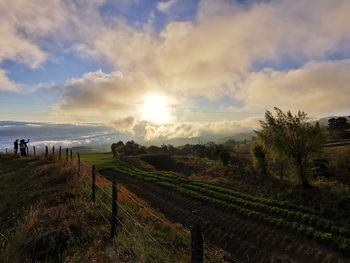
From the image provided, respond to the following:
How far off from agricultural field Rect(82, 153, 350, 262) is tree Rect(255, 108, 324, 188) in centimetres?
810

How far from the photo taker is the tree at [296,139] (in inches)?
1355

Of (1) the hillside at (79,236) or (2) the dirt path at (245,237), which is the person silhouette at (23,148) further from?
(1) the hillside at (79,236)

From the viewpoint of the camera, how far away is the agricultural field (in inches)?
664

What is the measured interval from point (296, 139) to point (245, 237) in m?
18.7

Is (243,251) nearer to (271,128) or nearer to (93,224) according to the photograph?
(93,224)

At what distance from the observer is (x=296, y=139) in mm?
34875

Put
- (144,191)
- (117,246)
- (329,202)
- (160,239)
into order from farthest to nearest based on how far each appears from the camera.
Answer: (144,191)
(329,202)
(160,239)
(117,246)

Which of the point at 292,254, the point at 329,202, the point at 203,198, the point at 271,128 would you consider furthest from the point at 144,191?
the point at 292,254

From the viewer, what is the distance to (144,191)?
35219mm

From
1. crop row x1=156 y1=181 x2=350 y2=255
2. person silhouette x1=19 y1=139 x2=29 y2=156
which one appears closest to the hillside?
crop row x1=156 y1=181 x2=350 y2=255

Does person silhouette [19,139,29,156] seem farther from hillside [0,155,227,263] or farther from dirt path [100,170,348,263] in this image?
hillside [0,155,227,263]

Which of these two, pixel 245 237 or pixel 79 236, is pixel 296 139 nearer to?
pixel 245 237

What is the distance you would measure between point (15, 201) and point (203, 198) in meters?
16.0

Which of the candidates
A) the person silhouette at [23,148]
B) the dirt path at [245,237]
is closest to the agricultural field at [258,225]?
the dirt path at [245,237]
